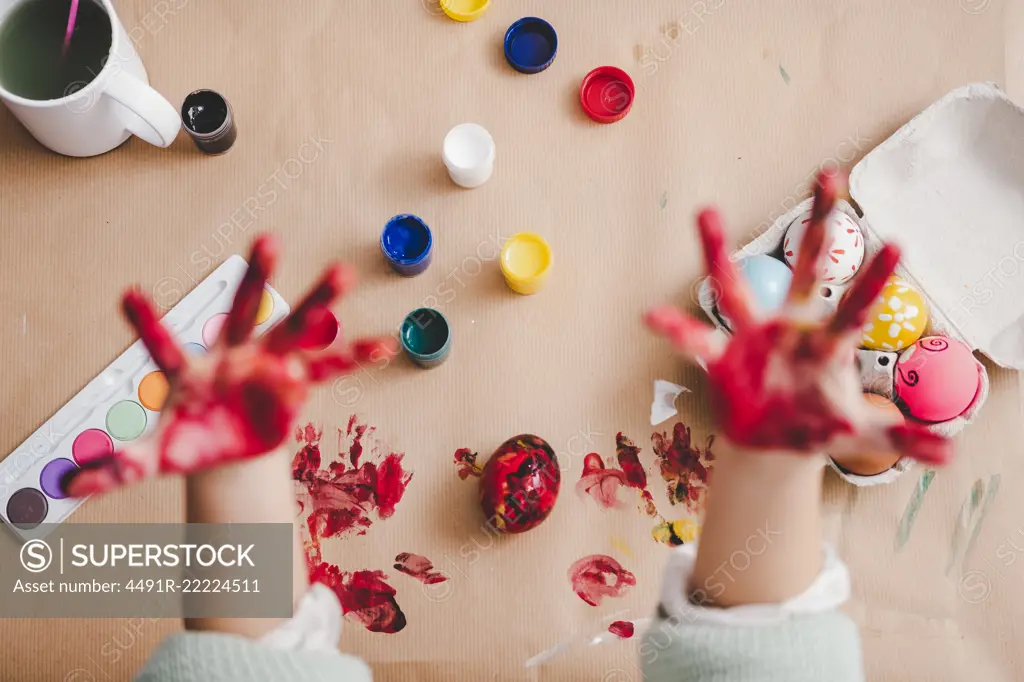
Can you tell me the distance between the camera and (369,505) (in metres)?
0.80

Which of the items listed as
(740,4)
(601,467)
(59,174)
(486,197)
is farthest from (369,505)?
(740,4)

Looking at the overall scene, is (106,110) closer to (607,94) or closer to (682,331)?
(607,94)

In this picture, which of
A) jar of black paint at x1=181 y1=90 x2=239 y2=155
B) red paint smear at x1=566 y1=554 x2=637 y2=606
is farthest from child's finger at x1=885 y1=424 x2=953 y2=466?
jar of black paint at x1=181 y1=90 x2=239 y2=155

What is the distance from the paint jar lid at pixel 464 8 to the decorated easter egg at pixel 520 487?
1.66 feet

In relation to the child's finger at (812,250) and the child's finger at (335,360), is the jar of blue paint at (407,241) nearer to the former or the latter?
the child's finger at (335,360)

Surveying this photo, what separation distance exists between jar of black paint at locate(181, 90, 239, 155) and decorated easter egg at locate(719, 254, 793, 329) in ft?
1.93

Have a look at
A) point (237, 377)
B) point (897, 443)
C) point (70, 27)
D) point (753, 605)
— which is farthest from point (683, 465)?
point (70, 27)

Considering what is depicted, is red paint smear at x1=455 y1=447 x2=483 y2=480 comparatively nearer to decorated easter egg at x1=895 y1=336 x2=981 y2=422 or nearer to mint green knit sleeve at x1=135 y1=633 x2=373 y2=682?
mint green knit sleeve at x1=135 y1=633 x2=373 y2=682

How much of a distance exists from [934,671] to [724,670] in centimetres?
42

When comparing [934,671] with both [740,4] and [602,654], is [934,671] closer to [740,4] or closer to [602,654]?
[602,654]

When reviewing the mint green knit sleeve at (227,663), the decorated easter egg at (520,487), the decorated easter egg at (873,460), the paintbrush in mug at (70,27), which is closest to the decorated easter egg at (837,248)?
the decorated easter egg at (873,460)

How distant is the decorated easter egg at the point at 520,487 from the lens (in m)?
0.75

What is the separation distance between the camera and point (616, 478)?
0.80 meters

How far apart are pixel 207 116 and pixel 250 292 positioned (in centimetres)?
52
